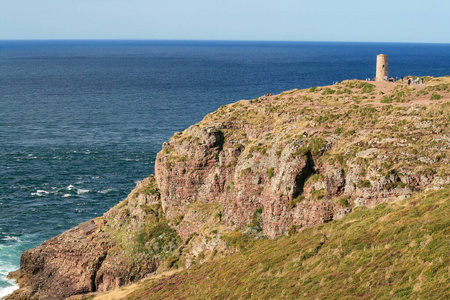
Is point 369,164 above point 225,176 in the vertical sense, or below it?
above

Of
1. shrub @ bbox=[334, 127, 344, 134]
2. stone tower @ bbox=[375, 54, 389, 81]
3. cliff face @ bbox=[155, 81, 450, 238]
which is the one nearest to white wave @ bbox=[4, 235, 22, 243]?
cliff face @ bbox=[155, 81, 450, 238]

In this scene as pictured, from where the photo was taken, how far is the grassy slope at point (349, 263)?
33281 mm

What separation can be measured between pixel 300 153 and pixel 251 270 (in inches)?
539

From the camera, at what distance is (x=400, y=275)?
1330 inches

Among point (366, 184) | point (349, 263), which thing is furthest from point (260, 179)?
point (349, 263)

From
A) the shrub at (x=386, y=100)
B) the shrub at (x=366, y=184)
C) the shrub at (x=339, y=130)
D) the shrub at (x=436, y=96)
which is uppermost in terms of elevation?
the shrub at (x=436, y=96)

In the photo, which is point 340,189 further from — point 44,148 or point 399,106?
point 44,148

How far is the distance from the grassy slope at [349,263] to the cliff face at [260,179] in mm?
3044

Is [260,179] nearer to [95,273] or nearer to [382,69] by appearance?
[95,273]

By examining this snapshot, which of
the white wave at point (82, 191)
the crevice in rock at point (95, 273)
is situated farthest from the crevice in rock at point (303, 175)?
the white wave at point (82, 191)

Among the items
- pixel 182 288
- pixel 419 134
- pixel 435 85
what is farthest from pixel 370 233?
pixel 435 85

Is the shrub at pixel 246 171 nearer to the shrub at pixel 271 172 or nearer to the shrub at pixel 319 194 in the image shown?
the shrub at pixel 271 172

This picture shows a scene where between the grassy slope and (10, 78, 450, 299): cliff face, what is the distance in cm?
304

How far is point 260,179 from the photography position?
56469mm
